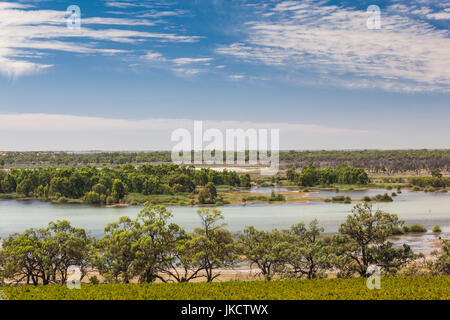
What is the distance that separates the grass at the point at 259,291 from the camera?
12.3 m

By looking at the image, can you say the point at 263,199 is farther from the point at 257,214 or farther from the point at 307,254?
the point at 307,254

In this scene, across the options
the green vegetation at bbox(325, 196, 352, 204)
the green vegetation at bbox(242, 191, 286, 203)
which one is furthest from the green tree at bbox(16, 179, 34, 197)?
the green vegetation at bbox(325, 196, 352, 204)

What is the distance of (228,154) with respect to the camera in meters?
111

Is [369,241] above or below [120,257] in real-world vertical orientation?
above

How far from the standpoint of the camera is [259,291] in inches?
520

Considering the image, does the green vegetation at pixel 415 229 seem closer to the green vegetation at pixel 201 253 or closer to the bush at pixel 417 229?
the bush at pixel 417 229

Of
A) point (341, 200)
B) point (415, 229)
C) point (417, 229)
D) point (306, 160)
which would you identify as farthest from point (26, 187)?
point (306, 160)

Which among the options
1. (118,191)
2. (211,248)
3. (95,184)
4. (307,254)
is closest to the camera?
(307,254)

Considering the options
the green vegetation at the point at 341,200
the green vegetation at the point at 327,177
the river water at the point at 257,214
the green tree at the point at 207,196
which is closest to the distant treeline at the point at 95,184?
the green tree at the point at 207,196

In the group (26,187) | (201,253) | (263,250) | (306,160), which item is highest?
(306,160)

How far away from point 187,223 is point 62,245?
25781mm

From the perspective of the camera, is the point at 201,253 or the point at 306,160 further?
the point at 306,160

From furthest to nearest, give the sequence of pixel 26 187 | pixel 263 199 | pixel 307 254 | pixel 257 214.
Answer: pixel 26 187, pixel 263 199, pixel 257 214, pixel 307 254
